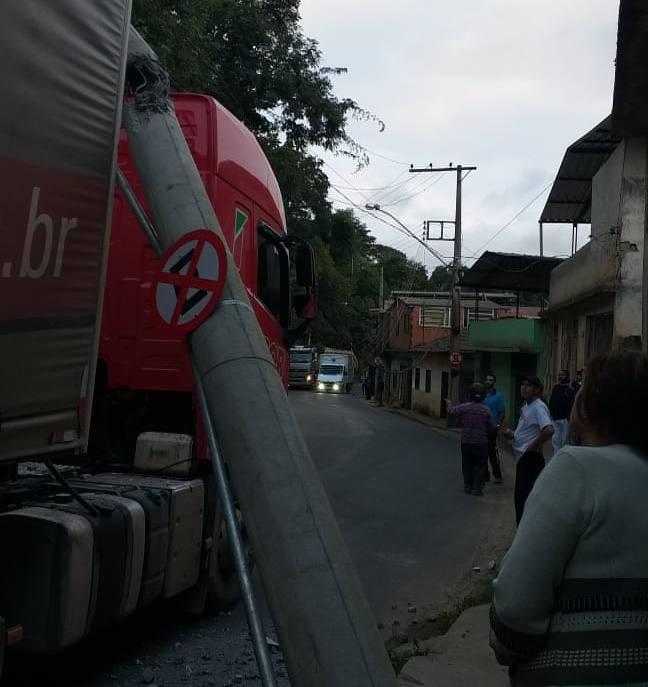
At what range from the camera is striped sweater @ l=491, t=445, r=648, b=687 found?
5.89 feet

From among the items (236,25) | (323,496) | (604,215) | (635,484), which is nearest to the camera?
(635,484)

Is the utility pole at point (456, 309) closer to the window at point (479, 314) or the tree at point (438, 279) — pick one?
the window at point (479, 314)

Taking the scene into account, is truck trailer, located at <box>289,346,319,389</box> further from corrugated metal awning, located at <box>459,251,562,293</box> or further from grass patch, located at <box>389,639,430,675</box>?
grass patch, located at <box>389,639,430,675</box>

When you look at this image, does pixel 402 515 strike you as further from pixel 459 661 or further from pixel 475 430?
pixel 459 661

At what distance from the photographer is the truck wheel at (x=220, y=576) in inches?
202

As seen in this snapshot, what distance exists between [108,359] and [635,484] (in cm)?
397

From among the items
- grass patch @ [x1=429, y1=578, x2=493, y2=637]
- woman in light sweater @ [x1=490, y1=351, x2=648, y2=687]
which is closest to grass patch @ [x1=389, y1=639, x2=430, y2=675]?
grass patch @ [x1=429, y1=578, x2=493, y2=637]

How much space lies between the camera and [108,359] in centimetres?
520

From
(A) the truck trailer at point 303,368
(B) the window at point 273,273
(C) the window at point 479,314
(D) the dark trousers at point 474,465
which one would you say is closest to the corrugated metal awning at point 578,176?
(D) the dark trousers at point 474,465

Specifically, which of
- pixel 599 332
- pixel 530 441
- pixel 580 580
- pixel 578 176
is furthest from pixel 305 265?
pixel 578 176

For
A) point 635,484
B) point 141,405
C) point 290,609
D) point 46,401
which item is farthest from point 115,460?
point 635,484

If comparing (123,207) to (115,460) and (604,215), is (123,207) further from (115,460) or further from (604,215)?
(604,215)

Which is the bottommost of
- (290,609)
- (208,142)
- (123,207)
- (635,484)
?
(290,609)

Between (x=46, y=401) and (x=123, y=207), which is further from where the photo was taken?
(x=123, y=207)
